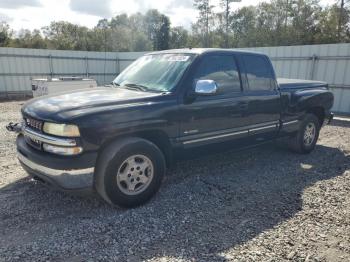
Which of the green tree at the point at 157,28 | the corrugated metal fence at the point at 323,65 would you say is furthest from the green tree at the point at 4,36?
the corrugated metal fence at the point at 323,65

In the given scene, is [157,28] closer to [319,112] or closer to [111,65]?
[111,65]

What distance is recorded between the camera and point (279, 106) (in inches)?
212

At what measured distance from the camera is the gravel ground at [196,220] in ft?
9.48

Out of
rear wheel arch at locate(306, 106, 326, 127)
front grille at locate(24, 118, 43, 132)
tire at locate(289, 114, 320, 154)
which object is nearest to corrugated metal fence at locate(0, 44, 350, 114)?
rear wheel arch at locate(306, 106, 326, 127)

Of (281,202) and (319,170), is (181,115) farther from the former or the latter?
(319,170)

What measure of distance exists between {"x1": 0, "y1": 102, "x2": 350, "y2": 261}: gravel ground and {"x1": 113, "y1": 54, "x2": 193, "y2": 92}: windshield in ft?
4.70

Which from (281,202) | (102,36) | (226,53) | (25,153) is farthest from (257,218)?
(102,36)

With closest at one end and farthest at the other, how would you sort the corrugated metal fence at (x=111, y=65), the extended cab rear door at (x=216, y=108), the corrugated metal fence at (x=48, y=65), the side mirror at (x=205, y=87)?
the side mirror at (x=205, y=87)
the extended cab rear door at (x=216, y=108)
the corrugated metal fence at (x=111, y=65)
the corrugated metal fence at (x=48, y=65)

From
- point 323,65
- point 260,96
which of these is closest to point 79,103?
point 260,96

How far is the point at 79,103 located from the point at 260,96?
2.91 m

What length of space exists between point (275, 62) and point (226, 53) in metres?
8.58

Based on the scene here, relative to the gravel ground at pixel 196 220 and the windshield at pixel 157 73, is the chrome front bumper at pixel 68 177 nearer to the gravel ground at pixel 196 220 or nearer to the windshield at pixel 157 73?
the gravel ground at pixel 196 220

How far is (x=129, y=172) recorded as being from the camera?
3596 mm

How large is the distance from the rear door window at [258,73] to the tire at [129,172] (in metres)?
2.11
